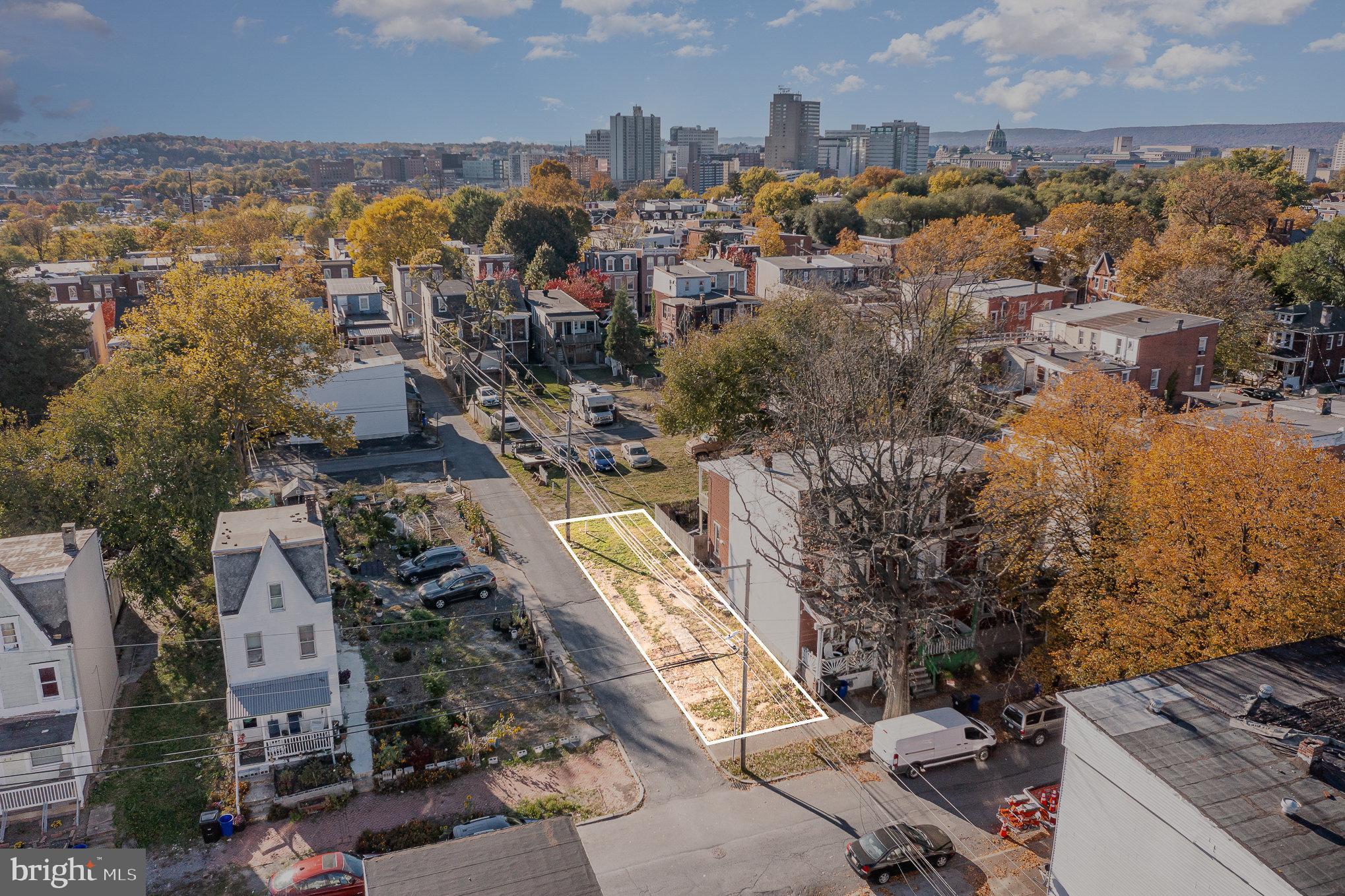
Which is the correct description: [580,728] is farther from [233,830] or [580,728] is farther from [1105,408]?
[1105,408]

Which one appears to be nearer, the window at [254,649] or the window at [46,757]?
the window at [46,757]

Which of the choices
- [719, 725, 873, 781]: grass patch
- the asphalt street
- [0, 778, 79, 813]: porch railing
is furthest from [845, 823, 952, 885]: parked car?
[0, 778, 79, 813]: porch railing

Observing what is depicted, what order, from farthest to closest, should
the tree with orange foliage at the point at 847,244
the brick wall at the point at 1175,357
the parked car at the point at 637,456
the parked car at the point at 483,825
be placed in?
the tree with orange foliage at the point at 847,244
the brick wall at the point at 1175,357
the parked car at the point at 637,456
the parked car at the point at 483,825

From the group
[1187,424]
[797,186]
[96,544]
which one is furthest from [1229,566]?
[797,186]

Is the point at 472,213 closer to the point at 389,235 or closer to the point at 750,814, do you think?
the point at 389,235

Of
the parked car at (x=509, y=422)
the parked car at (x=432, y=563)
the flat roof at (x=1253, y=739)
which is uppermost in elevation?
the flat roof at (x=1253, y=739)

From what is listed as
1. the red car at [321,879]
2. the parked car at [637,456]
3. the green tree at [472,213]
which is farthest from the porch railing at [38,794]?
the green tree at [472,213]

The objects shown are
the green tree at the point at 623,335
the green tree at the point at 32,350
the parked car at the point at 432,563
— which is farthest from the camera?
the green tree at the point at 623,335

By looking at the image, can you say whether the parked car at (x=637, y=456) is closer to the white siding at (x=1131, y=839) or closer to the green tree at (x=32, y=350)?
the white siding at (x=1131, y=839)
